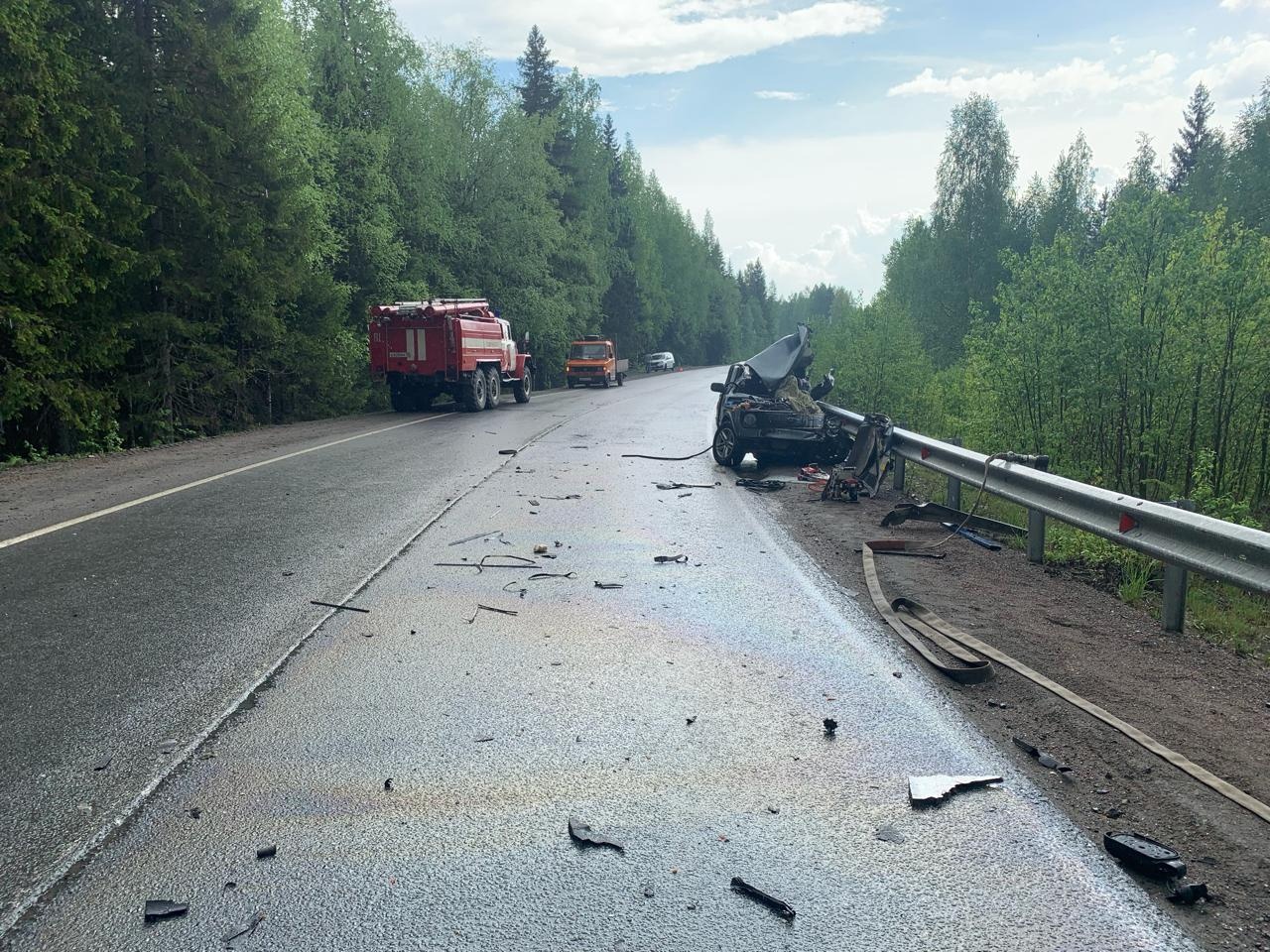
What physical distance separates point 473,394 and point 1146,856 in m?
24.9

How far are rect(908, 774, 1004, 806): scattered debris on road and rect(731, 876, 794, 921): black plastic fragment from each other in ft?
2.95

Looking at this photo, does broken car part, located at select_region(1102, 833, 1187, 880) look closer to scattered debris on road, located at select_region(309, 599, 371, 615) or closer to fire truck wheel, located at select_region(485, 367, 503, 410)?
scattered debris on road, located at select_region(309, 599, 371, 615)

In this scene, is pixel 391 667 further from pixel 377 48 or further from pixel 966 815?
pixel 377 48

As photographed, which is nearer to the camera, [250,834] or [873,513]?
[250,834]

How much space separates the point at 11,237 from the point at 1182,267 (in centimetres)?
1617

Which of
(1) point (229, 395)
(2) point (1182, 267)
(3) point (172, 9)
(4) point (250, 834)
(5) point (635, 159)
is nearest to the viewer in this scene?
(4) point (250, 834)

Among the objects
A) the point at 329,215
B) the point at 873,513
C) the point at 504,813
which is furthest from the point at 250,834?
the point at 329,215

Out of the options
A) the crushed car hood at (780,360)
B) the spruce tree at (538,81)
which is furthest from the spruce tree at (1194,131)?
Result: the crushed car hood at (780,360)

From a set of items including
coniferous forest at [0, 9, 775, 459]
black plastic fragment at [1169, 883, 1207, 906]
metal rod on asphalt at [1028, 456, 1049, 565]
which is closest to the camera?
black plastic fragment at [1169, 883, 1207, 906]

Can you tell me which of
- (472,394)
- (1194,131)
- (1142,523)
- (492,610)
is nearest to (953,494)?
(1142,523)

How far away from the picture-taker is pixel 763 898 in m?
2.93

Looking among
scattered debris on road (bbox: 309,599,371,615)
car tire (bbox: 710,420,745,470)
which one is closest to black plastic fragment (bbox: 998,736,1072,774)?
scattered debris on road (bbox: 309,599,371,615)

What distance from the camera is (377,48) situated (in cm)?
3288

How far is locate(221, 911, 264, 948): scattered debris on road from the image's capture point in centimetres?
268
